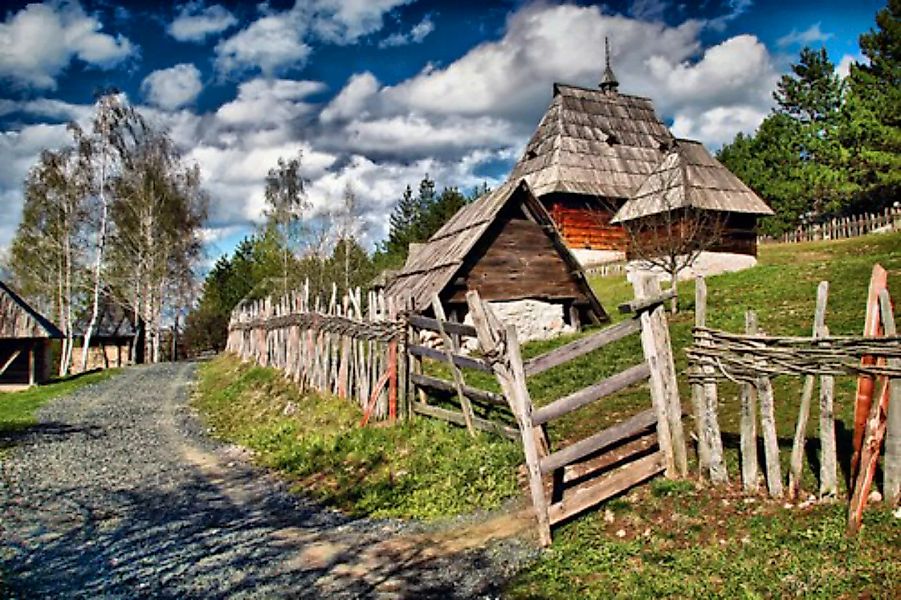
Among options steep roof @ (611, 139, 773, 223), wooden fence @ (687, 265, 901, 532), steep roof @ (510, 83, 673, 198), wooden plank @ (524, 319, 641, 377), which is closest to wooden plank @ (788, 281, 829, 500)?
wooden fence @ (687, 265, 901, 532)

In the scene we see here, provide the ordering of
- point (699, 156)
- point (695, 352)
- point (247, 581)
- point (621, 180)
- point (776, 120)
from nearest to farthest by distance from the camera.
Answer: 1. point (247, 581)
2. point (695, 352)
3. point (699, 156)
4. point (621, 180)
5. point (776, 120)

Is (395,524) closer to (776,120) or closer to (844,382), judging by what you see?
(844,382)

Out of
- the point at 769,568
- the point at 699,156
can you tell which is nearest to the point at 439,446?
the point at 769,568

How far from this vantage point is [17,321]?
84.6ft

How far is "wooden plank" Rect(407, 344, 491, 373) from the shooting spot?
8.62 meters

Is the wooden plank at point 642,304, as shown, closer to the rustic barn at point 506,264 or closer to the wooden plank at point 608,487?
the wooden plank at point 608,487

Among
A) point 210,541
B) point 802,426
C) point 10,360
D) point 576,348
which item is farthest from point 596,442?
point 10,360

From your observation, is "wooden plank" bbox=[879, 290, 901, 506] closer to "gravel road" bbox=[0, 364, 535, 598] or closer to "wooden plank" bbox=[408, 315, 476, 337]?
"gravel road" bbox=[0, 364, 535, 598]

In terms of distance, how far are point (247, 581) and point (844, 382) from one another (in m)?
7.49

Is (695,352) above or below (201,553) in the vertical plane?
above

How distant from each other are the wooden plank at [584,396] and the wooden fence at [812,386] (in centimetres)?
56

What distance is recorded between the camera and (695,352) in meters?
6.31

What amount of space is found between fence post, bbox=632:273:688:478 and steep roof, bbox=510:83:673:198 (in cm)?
2676

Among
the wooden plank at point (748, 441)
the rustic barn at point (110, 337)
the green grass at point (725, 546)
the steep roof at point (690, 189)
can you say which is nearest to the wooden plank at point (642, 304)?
the wooden plank at point (748, 441)
